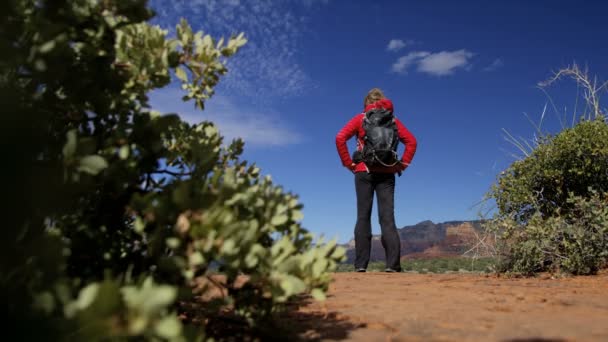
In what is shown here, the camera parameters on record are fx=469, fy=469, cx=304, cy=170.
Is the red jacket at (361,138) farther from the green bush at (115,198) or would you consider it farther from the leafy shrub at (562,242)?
the green bush at (115,198)

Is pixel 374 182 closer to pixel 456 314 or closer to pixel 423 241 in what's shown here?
pixel 456 314

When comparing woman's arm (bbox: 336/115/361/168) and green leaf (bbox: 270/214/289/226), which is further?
woman's arm (bbox: 336/115/361/168)

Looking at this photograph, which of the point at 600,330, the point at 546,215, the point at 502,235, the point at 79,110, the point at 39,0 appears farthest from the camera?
the point at 546,215

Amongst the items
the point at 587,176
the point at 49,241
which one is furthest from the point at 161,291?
the point at 587,176

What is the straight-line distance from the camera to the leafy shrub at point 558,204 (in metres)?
6.75

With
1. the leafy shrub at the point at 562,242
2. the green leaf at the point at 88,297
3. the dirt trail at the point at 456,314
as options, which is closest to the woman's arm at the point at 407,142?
the leafy shrub at the point at 562,242

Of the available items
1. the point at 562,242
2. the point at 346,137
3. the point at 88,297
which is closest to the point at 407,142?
the point at 346,137

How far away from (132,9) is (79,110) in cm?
55

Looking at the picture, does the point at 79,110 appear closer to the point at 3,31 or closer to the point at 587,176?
the point at 3,31

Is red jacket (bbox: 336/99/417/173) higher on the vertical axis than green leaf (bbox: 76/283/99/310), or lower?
higher

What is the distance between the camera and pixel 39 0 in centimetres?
203

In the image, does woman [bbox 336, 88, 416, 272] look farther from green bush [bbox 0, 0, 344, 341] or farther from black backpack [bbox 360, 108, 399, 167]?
green bush [bbox 0, 0, 344, 341]

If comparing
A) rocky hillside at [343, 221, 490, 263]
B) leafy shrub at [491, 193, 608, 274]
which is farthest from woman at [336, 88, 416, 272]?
rocky hillside at [343, 221, 490, 263]

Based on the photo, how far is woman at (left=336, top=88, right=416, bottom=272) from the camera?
705 centimetres
